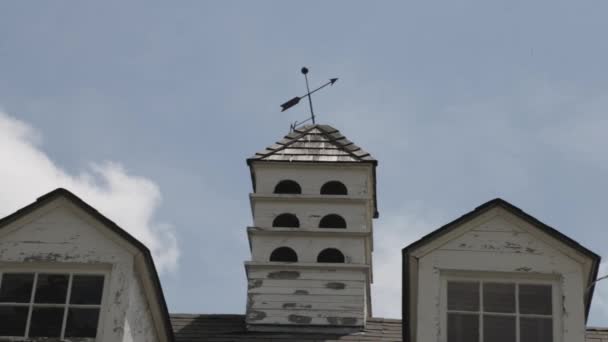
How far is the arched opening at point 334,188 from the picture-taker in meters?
23.7

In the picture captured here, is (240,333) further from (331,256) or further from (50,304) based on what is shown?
(50,304)

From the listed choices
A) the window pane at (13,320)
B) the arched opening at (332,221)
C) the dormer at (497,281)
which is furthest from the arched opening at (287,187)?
the window pane at (13,320)

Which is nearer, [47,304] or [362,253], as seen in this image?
[47,304]

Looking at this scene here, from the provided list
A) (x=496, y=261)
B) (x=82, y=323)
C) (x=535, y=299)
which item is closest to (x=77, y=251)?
(x=82, y=323)

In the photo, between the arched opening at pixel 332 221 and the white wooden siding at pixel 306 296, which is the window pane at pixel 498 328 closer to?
the white wooden siding at pixel 306 296

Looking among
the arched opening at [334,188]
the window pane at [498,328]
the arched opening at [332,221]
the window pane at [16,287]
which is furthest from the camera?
the arched opening at [334,188]

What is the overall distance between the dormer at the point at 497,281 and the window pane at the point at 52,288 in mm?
4360

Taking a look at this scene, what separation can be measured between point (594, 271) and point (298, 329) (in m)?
6.26

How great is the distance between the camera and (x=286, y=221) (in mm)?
23609

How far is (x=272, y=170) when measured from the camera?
23859 millimetres

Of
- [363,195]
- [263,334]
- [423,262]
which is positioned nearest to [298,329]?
[263,334]

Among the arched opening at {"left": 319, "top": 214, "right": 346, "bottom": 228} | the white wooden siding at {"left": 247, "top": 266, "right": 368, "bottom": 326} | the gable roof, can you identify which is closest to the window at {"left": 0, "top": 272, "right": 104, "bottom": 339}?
the gable roof

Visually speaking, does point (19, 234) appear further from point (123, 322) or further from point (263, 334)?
point (263, 334)

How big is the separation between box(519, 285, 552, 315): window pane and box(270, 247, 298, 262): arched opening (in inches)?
269
